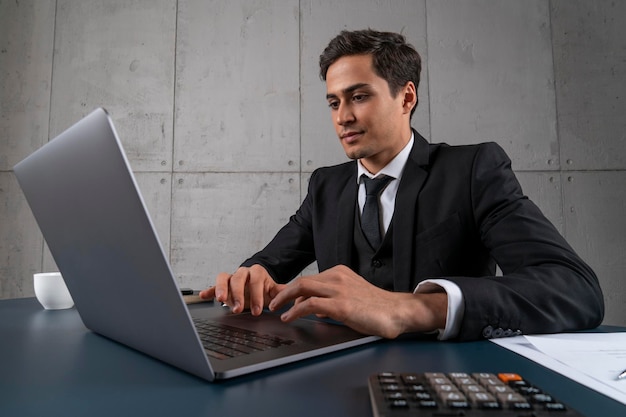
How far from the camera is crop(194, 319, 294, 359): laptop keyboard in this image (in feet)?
1.80

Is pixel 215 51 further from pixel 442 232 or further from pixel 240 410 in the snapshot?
pixel 240 410

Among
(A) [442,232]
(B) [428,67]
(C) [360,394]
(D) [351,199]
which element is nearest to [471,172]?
(A) [442,232]

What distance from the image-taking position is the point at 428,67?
2.92m

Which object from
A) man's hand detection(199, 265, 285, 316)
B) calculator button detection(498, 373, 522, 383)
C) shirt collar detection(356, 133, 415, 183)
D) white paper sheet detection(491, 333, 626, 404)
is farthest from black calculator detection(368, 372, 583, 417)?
shirt collar detection(356, 133, 415, 183)

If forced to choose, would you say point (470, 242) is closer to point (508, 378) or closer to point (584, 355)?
point (584, 355)

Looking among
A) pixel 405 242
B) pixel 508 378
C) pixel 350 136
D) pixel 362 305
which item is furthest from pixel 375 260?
pixel 508 378

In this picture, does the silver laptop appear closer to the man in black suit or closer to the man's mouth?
the man in black suit

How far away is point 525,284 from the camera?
0.79 metres

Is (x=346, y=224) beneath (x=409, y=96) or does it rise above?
beneath

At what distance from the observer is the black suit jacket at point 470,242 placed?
29.5 inches

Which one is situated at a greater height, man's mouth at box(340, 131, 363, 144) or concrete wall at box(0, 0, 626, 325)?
concrete wall at box(0, 0, 626, 325)

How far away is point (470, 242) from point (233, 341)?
0.94 meters

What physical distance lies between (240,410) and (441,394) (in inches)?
7.0

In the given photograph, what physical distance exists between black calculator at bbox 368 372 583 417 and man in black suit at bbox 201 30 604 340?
27cm
